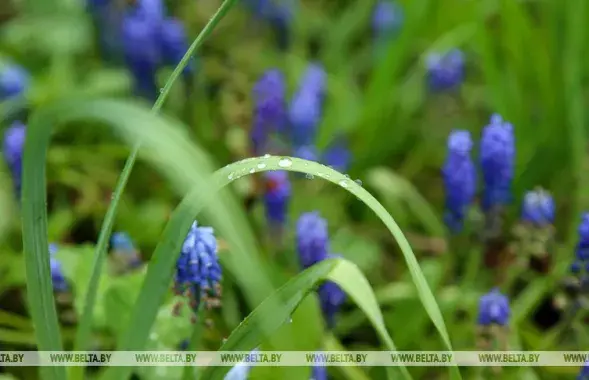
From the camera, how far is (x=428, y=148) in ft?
6.29

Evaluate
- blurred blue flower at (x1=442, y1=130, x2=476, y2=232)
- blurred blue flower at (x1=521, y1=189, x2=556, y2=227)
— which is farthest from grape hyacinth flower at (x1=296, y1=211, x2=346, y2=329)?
blurred blue flower at (x1=521, y1=189, x2=556, y2=227)

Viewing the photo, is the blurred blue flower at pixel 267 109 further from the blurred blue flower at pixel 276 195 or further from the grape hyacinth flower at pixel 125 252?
the grape hyacinth flower at pixel 125 252

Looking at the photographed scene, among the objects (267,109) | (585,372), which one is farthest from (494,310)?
(267,109)

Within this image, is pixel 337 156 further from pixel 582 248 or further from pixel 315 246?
pixel 582 248

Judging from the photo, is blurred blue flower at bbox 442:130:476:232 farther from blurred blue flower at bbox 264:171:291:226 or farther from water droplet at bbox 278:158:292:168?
water droplet at bbox 278:158:292:168

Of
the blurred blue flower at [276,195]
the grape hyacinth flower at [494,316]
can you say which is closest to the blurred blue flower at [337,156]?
the blurred blue flower at [276,195]

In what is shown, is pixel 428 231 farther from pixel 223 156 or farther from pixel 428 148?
pixel 223 156

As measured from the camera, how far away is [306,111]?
1.69 metres

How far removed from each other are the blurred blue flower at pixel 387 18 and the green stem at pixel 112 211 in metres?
1.02

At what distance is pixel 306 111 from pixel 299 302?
0.79 meters

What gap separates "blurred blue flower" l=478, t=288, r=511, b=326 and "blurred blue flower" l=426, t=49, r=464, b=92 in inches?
33.0

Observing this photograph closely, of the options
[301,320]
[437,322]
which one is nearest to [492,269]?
[301,320]

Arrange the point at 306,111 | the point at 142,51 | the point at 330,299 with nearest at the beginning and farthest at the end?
the point at 330,299 < the point at 306,111 < the point at 142,51

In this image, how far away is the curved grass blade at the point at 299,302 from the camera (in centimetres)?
94
